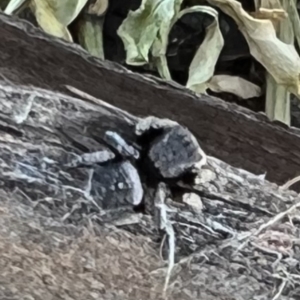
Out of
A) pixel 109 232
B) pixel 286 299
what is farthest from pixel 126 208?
pixel 286 299

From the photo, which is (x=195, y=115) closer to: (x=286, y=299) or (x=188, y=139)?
(x=188, y=139)

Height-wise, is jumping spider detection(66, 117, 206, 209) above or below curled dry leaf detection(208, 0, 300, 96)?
below

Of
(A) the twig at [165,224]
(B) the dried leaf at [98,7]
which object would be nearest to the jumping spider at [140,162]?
(A) the twig at [165,224]

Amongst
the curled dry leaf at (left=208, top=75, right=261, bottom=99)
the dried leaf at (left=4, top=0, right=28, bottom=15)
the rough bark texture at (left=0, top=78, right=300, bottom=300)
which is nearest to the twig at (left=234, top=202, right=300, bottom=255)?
the rough bark texture at (left=0, top=78, right=300, bottom=300)

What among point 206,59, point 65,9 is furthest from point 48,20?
point 206,59

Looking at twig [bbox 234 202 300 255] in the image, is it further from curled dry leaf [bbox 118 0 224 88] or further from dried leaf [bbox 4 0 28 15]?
dried leaf [bbox 4 0 28 15]

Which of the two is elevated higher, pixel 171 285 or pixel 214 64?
pixel 214 64
